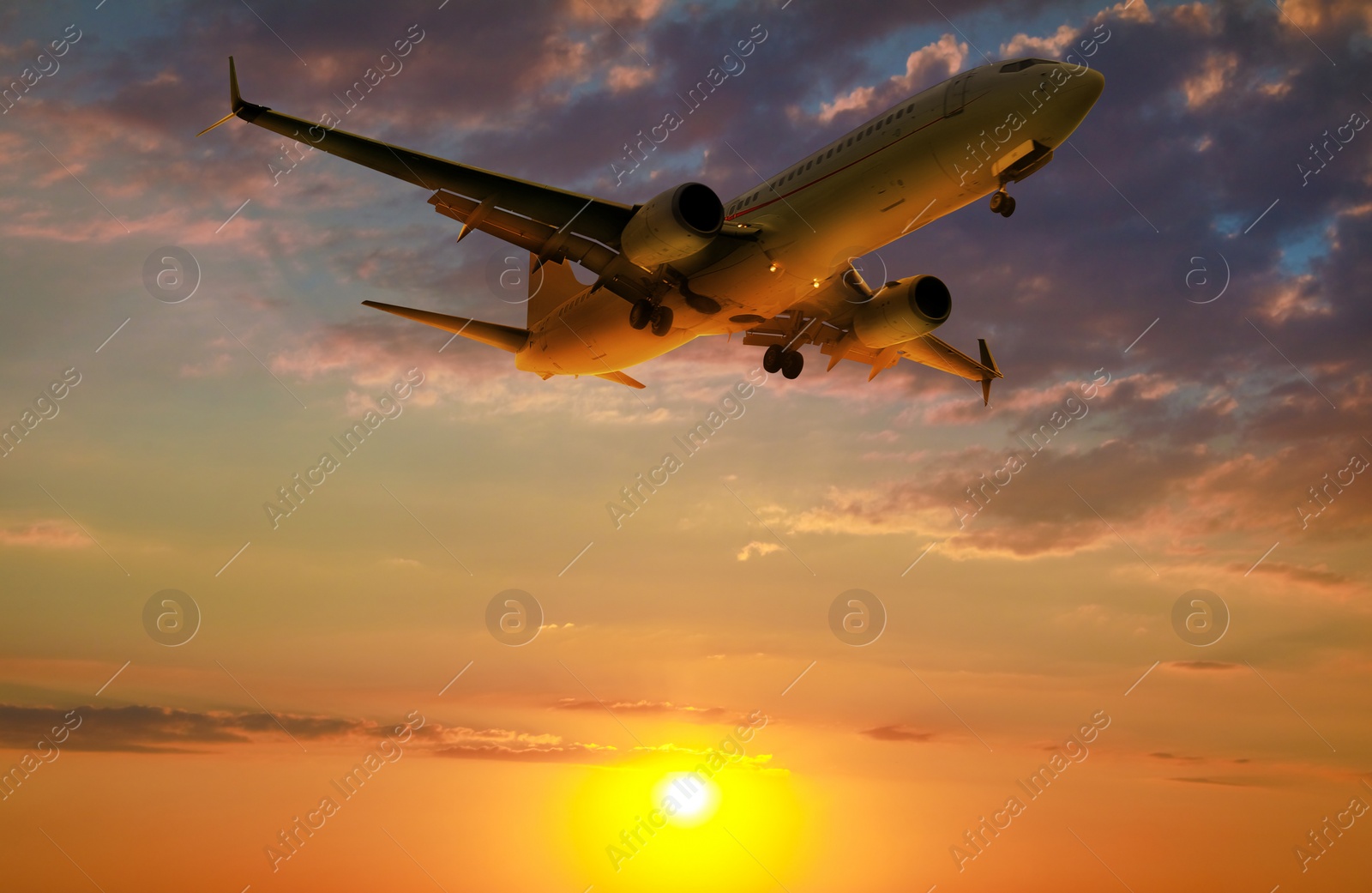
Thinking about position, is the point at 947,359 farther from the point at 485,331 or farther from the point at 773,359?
the point at 485,331

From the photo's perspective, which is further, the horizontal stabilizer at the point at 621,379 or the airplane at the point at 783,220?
the horizontal stabilizer at the point at 621,379

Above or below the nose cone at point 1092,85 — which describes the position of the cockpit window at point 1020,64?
above

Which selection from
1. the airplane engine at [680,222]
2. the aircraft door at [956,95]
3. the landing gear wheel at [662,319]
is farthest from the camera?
the landing gear wheel at [662,319]

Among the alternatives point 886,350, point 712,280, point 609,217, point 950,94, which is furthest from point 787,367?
point 950,94

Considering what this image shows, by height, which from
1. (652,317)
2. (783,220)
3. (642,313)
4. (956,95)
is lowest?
(956,95)

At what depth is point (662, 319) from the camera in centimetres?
3566

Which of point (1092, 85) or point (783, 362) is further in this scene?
point (783, 362)

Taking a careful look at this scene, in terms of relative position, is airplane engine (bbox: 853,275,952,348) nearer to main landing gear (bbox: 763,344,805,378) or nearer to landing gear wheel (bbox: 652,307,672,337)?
main landing gear (bbox: 763,344,805,378)

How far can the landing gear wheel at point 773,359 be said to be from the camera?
1620 inches

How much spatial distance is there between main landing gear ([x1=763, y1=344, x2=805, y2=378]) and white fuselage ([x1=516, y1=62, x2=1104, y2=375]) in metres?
4.23

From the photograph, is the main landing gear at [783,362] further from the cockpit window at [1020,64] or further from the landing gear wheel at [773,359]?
the cockpit window at [1020,64]

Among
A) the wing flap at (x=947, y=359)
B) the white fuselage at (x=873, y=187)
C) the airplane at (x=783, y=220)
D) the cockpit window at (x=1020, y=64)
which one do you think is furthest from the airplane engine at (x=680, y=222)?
the wing flap at (x=947, y=359)

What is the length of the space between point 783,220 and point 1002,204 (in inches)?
270

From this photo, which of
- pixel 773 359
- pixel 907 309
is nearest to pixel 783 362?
pixel 773 359
